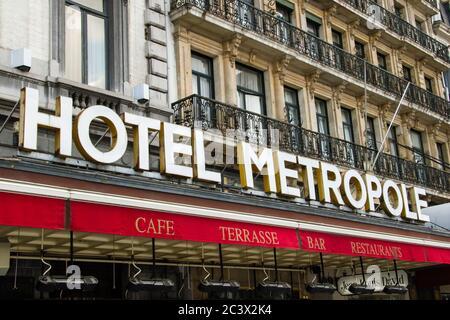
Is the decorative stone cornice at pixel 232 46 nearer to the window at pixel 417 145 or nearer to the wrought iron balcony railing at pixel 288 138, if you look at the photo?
the wrought iron balcony railing at pixel 288 138

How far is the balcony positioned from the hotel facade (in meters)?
0.28

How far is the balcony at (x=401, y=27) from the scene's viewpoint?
22453 millimetres

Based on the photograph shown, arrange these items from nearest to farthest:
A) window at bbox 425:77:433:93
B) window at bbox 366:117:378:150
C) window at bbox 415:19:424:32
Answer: window at bbox 366:117:378:150
window at bbox 425:77:433:93
window at bbox 415:19:424:32

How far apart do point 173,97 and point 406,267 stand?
7270 millimetres

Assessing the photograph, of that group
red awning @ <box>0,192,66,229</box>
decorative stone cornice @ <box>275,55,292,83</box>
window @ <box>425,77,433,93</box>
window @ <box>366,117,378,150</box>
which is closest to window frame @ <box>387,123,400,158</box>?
window @ <box>366,117,378,150</box>

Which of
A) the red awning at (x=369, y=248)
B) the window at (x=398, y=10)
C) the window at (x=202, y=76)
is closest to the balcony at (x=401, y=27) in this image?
the window at (x=398, y=10)

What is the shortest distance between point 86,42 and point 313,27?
950 centimetres

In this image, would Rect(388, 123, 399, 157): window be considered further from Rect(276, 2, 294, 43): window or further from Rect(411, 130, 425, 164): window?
Rect(276, 2, 294, 43): window

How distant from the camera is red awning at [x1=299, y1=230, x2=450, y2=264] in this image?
36.6 feet

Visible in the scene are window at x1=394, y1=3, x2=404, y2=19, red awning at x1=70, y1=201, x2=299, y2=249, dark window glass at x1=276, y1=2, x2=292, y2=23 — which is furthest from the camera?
window at x1=394, y1=3, x2=404, y2=19
